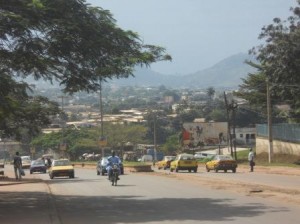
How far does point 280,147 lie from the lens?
6188cm

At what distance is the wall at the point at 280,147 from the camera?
58500mm

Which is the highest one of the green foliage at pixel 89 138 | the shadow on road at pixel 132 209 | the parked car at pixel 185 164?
the green foliage at pixel 89 138

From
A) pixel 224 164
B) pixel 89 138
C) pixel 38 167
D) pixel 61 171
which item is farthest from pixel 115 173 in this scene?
pixel 89 138

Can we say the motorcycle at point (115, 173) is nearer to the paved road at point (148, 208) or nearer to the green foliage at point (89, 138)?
the paved road at point (148, 208)

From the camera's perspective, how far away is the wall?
192ft

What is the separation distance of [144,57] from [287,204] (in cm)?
677

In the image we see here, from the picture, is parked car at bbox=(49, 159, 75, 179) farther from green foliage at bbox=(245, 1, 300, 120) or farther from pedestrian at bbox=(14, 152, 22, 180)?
green foliage at bbox=(245, 1, 300, 120)

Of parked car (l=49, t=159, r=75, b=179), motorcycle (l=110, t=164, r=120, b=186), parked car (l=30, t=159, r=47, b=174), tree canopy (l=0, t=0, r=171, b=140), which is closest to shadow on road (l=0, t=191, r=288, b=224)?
tree canopy (l=0, t=0, r=171, b=140)

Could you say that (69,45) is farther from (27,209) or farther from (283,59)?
(283,59)

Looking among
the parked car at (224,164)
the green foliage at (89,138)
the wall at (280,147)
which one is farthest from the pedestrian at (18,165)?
the green foliage at (89,138)

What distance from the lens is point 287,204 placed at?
17516mm

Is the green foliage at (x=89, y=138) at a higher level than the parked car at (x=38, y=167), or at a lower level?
higher

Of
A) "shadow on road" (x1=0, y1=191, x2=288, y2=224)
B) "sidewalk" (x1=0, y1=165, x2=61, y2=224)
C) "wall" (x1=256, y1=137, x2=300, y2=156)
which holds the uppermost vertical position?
"wall" (x1=256, y1=137, x2=300, y2=156)

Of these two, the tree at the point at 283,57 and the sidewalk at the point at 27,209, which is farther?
the tree at the point at 283,57
